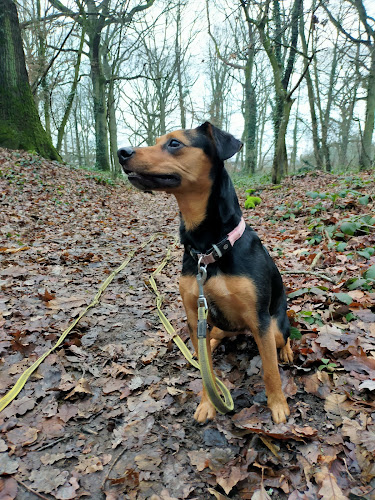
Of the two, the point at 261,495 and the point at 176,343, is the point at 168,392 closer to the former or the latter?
the point at 176,343

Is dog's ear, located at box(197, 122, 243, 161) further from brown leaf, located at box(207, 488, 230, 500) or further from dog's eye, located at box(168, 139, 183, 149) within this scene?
brown leaf, located at box(207, 488, 230, 500)

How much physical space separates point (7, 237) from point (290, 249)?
5.92m

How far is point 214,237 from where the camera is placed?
2.56 metres

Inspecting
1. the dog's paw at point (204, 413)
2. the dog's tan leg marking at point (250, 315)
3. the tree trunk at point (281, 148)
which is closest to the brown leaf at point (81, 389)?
the dog's paw at point (204, 413)

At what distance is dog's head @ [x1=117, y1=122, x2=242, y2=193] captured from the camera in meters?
2.50

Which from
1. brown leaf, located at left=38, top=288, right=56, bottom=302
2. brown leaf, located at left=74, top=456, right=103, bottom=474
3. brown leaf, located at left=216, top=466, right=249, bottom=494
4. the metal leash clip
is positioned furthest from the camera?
brown leaf, located at left=38, top=288, right=56, bottom=302

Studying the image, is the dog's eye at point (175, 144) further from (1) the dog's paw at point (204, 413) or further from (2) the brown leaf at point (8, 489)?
(2) the brown leaf at point (8, 489)

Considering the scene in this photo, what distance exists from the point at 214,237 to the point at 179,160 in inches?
27.1

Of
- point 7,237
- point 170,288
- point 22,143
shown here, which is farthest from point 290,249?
point 22,143

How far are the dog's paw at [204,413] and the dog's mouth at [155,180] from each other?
1.85 meters

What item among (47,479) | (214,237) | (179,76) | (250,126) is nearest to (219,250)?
(214,237)

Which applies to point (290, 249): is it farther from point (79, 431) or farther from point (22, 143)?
point (22, 143)

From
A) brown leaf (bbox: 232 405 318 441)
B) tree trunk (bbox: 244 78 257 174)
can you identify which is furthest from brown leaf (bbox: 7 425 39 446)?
tree trunk (bbox: 244 78 257 174)

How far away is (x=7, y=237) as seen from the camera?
680 cm
